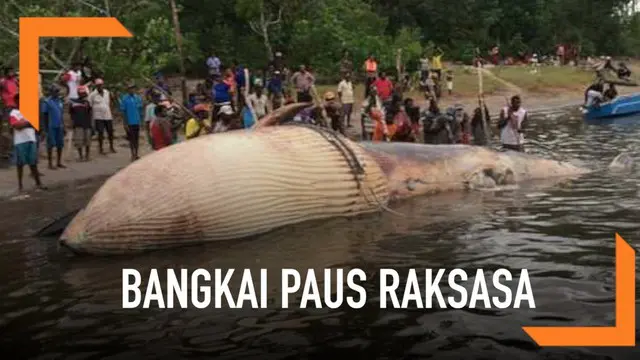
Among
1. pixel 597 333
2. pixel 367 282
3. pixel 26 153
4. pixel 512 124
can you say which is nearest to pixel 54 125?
pixel 26 153

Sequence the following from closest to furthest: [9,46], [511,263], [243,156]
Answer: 1. [511,263]
2. [243,156]
3. [9,46]

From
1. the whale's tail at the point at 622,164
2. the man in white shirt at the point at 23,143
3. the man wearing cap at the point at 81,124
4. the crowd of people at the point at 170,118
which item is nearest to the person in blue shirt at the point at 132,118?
the crowd of people at the point at 170,118

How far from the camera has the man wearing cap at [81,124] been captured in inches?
654

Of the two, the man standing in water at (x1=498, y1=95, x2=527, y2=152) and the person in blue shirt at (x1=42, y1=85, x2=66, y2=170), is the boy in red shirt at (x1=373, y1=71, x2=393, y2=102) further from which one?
the person in blue shirt at (x1=42, y1=85, x2=66, y2=170)

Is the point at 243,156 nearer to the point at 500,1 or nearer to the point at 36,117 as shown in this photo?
the point at 36,117

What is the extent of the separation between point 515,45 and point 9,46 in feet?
121

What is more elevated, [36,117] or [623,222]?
[36,117]

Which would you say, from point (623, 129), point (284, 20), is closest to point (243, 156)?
point (623, 129)

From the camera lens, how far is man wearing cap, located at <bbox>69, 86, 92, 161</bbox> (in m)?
16.6

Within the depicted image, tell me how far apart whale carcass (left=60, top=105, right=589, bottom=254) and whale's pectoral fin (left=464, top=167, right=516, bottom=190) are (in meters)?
1.86

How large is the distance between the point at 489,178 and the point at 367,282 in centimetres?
508

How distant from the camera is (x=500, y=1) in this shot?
5131 cm

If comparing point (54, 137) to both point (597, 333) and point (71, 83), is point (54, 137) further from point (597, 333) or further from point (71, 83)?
point (597, 333)

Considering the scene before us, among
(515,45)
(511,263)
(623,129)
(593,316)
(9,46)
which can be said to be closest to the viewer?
(593,316)
